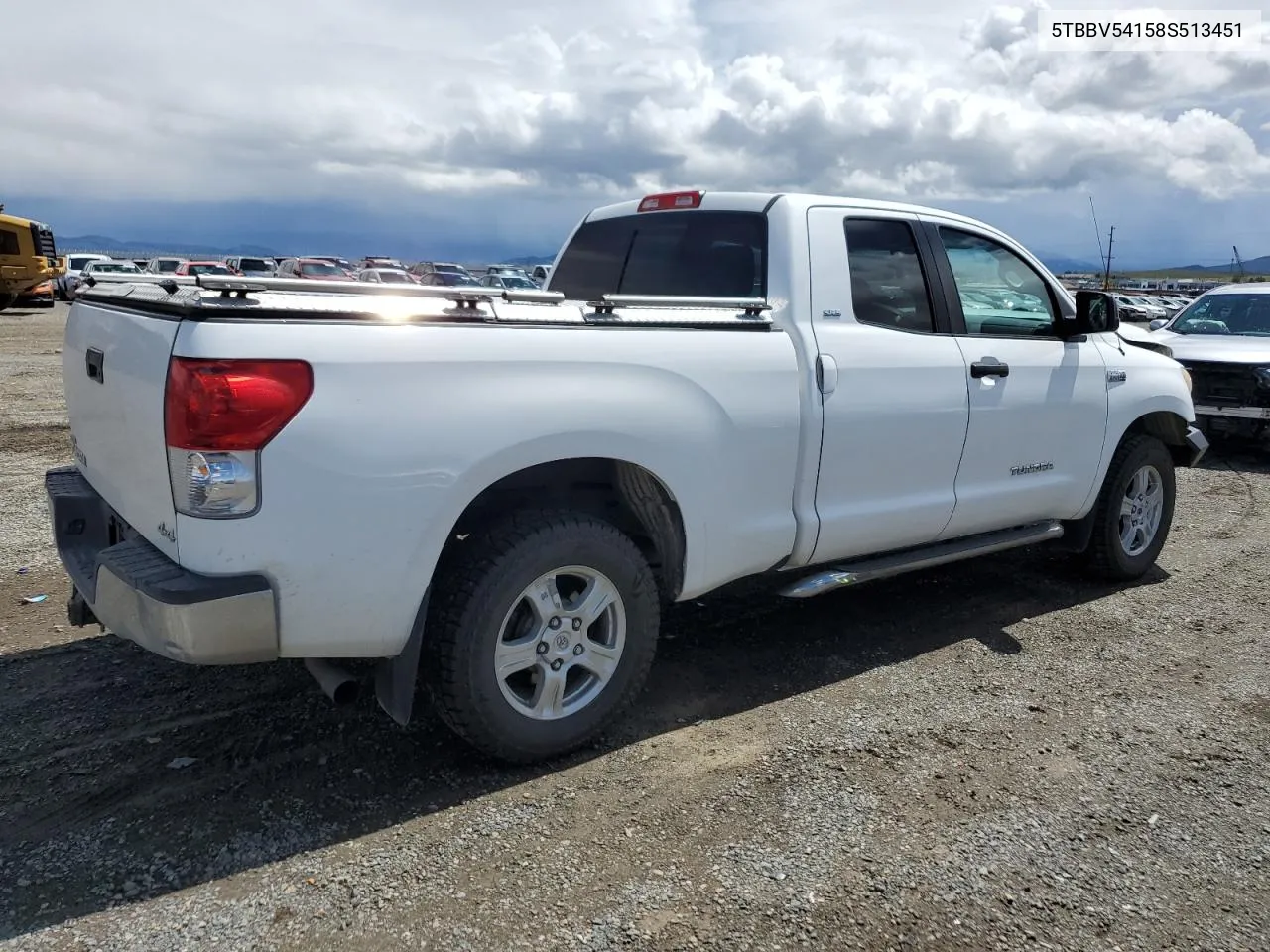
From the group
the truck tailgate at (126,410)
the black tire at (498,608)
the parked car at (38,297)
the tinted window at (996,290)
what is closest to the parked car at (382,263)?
the parked car at (38,297)

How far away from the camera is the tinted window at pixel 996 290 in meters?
4.71

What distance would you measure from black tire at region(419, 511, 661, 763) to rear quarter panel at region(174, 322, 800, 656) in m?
0.17

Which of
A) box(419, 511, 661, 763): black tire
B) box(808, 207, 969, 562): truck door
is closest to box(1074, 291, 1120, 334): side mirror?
box(808, 207, 969, 562): truck door

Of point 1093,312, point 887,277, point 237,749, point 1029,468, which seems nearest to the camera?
point 237,749

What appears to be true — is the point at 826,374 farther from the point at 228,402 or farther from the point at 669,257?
the point at 228,402

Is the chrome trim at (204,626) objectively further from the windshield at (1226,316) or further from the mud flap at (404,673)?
the windshield at (1226,316)

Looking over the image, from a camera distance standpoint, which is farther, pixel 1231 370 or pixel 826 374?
pixel 1231 370

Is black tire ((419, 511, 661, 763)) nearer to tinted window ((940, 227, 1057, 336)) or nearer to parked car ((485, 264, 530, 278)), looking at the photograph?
tinted window ((940, 227, 1057, 336))

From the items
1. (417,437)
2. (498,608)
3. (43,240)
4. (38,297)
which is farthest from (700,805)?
(38,297)

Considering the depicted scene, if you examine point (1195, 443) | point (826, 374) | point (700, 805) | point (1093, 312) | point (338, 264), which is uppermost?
point (338, 264)

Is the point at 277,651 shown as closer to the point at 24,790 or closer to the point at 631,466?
the point at 24,790

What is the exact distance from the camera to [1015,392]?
470 cm

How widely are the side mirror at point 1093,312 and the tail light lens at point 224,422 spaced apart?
13.0 ft

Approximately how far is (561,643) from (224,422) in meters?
1.33
